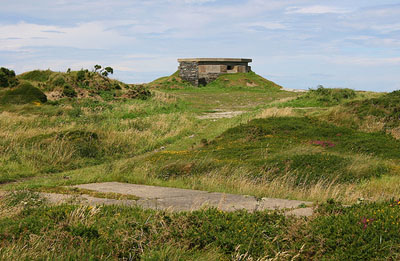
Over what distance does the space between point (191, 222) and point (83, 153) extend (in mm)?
9482

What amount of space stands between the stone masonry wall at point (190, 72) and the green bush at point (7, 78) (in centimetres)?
1944

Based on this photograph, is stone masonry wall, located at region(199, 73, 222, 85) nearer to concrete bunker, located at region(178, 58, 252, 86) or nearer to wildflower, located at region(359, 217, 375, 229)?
concrete bunker, located at region(178, 58, 252, 86)

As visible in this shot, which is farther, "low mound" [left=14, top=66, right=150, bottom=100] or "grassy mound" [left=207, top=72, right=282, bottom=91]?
"grassy mound" [left=207, top=72, right=282, bottom=91]

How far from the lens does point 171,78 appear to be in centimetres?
4388

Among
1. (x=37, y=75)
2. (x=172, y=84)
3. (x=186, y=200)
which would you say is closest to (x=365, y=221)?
(x=186, y=200)

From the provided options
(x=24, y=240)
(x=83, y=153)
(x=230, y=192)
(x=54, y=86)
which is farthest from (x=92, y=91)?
(x=24, y=240)

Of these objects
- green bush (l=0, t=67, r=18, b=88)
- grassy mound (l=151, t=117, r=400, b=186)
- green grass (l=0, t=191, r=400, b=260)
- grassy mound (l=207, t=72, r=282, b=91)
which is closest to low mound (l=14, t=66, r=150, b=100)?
green bush (l=0, t=67, r=18, b=88)

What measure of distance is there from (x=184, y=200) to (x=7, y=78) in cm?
2195

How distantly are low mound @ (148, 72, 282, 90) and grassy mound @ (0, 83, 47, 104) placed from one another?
17.3m

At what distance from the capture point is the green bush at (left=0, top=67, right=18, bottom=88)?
25938 millimetres

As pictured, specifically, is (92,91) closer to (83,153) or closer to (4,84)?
(4,84)

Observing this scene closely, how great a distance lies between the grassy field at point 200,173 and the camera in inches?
208

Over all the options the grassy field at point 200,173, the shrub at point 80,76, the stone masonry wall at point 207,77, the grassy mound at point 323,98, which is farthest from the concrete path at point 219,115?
the stone masonry wall at point 207,77

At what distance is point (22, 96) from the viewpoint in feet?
79.3
